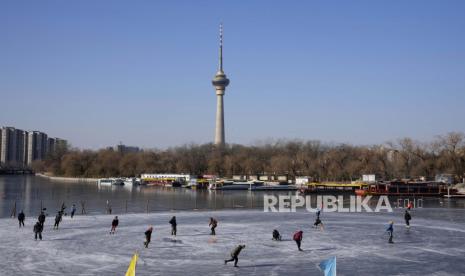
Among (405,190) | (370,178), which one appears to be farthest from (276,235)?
(370,178)

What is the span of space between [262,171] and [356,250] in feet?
435

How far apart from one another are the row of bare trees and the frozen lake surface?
313ft

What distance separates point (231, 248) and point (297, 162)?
416 feet

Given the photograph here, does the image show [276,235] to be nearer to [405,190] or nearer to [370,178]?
[405,190]

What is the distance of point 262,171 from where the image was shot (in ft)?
523

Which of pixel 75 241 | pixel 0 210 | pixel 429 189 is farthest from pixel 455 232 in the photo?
pixel 429 189

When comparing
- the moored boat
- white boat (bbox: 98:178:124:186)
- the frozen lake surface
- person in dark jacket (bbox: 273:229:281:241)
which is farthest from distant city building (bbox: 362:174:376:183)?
person in dark jacket (bbox: 273:229:281:241)

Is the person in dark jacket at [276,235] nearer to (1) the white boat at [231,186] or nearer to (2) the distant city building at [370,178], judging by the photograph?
(2) the distant city building at [370,178]

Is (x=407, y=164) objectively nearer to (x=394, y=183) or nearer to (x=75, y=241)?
(x=394, y=183)

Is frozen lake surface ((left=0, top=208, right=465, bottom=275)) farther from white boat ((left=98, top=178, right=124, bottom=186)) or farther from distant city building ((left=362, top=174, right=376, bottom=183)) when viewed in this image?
white boat ((left=98, top=178, right=124, bottom=186))

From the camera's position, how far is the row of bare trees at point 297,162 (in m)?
132

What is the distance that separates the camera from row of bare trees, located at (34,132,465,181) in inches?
5217

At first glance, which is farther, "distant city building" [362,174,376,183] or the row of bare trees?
the row of bare trees

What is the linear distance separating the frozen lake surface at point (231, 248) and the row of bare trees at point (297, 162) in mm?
95542
